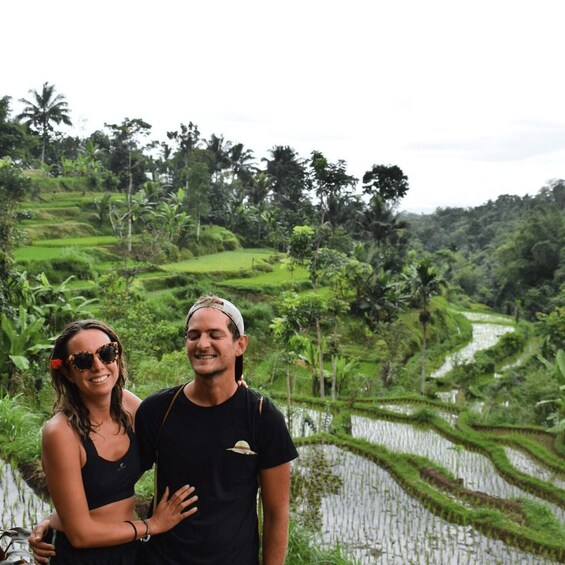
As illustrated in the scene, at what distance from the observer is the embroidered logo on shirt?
156 centimetres

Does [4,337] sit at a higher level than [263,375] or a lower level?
higher

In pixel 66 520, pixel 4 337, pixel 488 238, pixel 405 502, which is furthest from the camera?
pixel 488 238

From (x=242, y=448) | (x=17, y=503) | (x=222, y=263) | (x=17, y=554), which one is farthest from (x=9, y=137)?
(x=242, y=448)

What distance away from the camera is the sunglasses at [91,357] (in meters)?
1.59

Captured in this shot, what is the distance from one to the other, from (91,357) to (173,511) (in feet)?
1.53

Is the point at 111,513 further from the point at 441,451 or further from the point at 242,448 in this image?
the point at 441,451

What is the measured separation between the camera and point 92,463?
1.53m

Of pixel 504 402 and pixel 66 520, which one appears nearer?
pixel 66 520

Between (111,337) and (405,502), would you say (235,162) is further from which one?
(111,337)

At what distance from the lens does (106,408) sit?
5.39 ft

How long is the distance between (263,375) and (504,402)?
16.7ft

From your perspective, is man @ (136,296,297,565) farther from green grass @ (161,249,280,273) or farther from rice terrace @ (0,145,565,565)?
green grass @ (161,249,280,273)

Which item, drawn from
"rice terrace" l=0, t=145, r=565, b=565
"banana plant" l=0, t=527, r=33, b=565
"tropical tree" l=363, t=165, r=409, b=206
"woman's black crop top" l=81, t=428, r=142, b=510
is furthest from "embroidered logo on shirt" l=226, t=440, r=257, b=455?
"tropical tree" l=363, t=165, r=409, b=206

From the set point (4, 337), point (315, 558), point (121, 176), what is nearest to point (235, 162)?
point (121, 176)
